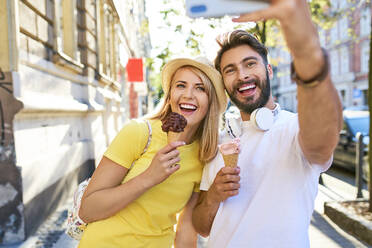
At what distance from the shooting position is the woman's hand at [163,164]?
5.70 feet

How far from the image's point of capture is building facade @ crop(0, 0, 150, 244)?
3.77 metres

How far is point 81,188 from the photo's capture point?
215 cm

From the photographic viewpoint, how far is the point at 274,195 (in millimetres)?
1669

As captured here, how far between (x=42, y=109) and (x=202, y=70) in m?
2.98

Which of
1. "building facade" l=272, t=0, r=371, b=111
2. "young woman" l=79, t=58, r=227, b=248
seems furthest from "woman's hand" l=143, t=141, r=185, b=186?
"building facade" l=272, t=0, r=371, b=111

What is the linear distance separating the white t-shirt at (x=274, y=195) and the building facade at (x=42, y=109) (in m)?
2.87

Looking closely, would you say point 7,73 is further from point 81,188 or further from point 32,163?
point 81,188

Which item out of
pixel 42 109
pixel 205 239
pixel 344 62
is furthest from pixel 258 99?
pixel 344 62

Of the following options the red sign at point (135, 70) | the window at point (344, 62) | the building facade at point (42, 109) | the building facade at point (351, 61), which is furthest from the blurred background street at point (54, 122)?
the window at point (344, 62)

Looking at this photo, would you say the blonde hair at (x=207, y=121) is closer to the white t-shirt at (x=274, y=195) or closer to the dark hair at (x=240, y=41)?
the dark hair at (x=240, y=41)

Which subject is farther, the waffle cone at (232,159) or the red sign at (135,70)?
the red sign at (135,70)

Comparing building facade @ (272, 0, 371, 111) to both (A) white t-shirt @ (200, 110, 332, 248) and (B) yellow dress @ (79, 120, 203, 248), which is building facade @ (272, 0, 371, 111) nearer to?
(B) yellow dress @ (79, 120, 203, 248)

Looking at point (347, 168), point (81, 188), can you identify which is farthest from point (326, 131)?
point (347, 168)

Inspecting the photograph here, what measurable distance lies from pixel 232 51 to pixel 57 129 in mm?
4058
